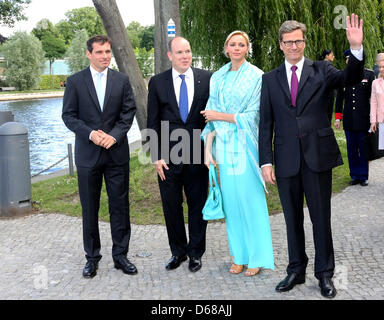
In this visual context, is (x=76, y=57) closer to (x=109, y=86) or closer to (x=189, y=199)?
(x=109, y=86)

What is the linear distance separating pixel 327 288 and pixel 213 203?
1.32 metres

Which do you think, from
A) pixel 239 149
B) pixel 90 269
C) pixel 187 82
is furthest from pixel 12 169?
pixel 239 149

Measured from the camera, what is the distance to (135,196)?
862cm

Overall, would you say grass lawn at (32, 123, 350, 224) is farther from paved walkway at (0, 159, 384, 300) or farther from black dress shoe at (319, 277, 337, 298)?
black dress shoe at (319, 277, 337, 298)

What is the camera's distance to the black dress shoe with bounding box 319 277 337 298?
4.45 meters

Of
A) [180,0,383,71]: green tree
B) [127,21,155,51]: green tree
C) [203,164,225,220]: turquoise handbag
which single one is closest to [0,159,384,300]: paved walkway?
[203,164,225,220]: turquoise handbag

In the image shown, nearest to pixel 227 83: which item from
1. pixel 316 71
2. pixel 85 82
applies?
pixel 316 71

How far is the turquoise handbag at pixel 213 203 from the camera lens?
5.09 metres

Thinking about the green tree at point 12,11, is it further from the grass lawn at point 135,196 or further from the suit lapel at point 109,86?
the suit lapel at point 109,86

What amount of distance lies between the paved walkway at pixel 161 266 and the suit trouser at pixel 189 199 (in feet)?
0.98

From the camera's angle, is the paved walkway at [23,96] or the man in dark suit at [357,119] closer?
the man in dark suit at [357,119]

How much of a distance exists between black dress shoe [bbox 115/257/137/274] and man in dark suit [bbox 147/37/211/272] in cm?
36

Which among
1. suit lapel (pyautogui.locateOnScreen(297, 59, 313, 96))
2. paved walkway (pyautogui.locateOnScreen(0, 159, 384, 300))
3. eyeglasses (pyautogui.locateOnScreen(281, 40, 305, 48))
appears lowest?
paved walkway (pyautogui.locateOnScreen(0, 159, 384, 300))

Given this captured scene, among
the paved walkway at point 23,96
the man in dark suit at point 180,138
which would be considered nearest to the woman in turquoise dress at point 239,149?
the man in dark suit at point 180,138
